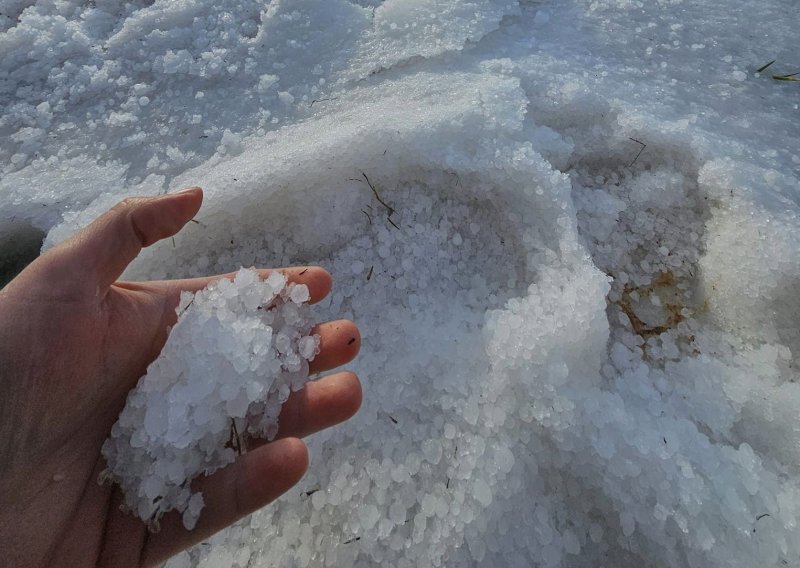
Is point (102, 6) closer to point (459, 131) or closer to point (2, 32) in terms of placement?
point (2, 32)

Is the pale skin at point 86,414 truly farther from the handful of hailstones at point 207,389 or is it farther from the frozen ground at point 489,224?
the frozen ground at point 489,224

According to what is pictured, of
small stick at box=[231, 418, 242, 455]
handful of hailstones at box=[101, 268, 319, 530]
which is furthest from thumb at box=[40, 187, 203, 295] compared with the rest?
small stick at box=[231, 418, 242, 455]

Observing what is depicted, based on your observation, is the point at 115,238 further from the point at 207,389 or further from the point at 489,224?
the point at 489,224

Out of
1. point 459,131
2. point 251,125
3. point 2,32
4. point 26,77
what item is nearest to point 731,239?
point 459,131

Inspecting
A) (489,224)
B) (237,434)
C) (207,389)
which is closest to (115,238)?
(207,389)

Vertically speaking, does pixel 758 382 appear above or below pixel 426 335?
below

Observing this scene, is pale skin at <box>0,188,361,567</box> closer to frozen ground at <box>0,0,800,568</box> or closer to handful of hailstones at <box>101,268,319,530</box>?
handful of hailstones at <box>101,268,319,530</box>

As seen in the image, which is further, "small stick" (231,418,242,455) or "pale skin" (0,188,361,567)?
"small stick" (231,418,242,455)
